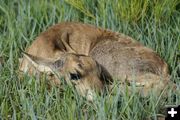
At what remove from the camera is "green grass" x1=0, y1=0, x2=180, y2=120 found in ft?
15.0

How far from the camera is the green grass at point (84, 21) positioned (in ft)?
15.0

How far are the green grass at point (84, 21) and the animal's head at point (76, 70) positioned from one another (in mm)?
96

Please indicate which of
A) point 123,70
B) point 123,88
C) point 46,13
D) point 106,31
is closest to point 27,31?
point 46,13

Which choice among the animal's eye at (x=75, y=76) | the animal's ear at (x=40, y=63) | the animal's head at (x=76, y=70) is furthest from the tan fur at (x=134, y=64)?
the animal's ear at (x=40, y=63)

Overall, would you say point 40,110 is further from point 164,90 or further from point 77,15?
point 77,15

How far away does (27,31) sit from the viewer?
6.23 m

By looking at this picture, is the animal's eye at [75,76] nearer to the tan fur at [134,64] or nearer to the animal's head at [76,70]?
the animal's head at [76,70]

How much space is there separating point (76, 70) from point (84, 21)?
1.58 meters

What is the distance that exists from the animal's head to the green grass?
10 centimetres

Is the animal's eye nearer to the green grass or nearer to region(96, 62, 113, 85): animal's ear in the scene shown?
the green grass

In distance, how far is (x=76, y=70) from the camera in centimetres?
493

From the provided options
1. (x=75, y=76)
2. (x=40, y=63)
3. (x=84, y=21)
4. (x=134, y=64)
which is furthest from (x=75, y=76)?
(x=84, y=21)

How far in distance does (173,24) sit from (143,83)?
4.01 ft

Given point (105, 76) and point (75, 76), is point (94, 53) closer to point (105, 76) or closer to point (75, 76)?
point (105, 76)
